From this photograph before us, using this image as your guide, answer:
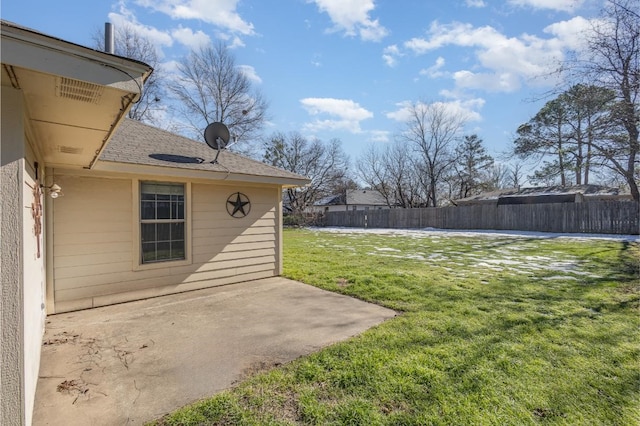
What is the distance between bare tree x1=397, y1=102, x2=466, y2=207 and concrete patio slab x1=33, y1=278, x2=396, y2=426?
2561 centimetres

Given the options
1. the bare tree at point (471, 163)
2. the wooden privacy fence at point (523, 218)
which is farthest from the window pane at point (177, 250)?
the bare tree at point (471, 163)

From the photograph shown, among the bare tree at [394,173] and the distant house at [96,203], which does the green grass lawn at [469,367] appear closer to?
the distant house at [96,203]

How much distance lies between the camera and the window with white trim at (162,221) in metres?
4.71

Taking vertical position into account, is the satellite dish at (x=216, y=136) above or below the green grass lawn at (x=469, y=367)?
above

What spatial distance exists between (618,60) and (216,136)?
7.28m

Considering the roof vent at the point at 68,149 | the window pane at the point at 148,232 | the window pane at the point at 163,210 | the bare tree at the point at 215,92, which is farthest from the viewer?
the bare tree at the point at 215,92

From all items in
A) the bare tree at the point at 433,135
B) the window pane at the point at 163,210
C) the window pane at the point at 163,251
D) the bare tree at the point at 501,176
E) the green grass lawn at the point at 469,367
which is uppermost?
the bare tree at the point at 433,135

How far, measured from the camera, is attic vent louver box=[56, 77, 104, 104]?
161 centimetres

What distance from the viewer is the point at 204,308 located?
4273 millimetres

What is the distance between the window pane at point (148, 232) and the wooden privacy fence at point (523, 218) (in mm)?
17732

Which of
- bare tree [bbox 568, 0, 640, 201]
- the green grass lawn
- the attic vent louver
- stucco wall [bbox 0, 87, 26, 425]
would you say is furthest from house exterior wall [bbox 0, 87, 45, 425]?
bare tree [bbox 568, 0, 640, 201]

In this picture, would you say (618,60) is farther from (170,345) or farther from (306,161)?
(306,161)

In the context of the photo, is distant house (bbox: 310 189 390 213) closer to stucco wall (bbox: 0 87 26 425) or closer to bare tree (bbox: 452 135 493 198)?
bare tree (bbox: 452 135 493 198)

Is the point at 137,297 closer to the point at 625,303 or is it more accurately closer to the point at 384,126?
the point at 625,303
